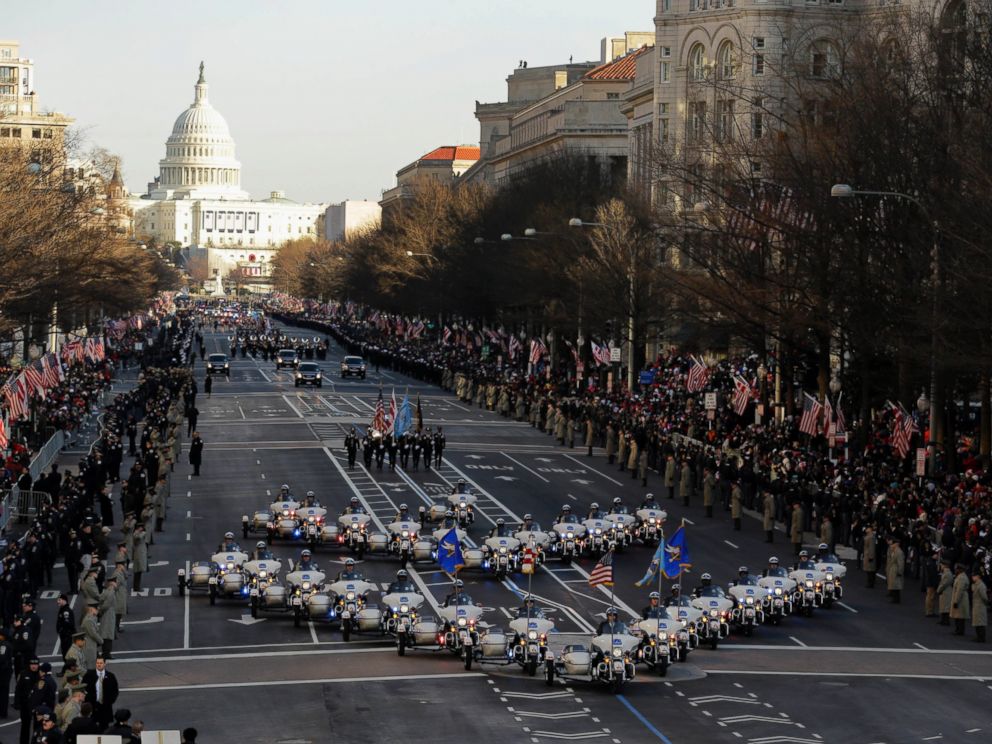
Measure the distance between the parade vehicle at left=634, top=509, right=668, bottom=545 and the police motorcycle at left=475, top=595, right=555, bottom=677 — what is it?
14.0 m

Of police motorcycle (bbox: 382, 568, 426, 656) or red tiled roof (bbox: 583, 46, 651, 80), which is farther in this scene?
red tiled roof (bbox: 583, 46, 651, 80)

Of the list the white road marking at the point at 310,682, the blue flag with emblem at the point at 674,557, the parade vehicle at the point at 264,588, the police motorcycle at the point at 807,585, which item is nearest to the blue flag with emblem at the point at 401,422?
the parade vehicle at the point at 264,588

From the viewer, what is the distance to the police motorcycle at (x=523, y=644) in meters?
31.8

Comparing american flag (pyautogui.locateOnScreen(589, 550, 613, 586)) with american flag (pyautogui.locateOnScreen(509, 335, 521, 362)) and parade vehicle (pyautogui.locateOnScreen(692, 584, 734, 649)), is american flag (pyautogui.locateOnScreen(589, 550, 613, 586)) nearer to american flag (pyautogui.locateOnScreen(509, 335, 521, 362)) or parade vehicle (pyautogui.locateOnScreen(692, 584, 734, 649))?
parade vehicle (pyautogui.locateOnScreen(692, 584, 734, 649))

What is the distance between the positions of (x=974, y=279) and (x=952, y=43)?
1070 centimetres

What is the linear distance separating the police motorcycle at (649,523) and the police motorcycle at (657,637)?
13492 millimetres

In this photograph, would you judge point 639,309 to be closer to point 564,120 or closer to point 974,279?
point 974,279

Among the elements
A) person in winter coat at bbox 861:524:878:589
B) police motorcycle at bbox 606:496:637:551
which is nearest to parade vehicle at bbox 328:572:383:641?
A: police motorcycle at bbox 606:496:637:551

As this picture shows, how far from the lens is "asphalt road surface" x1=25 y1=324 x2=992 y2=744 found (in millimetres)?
28125

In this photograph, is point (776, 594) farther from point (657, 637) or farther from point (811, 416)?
point (811, 416)

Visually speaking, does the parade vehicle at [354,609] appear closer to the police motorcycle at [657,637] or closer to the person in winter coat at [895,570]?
the police motorcycle at [657,637]

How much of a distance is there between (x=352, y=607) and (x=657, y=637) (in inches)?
222

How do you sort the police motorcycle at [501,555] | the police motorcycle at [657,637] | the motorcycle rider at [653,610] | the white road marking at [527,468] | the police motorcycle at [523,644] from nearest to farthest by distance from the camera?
the police motorcycle at [523,644] → the police motorcycle at [657,637] → the motorcycle rider at [653,610] → the police motorcycle at [501,555] → the white road marking at [527,468]

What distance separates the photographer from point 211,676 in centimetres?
3170
